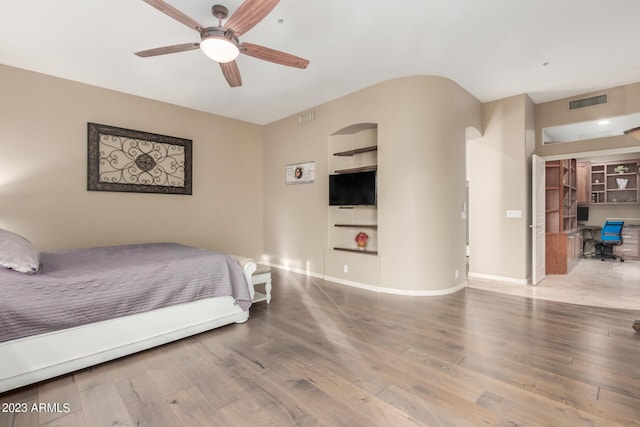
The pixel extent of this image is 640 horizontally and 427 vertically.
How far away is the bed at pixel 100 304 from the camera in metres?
1.93

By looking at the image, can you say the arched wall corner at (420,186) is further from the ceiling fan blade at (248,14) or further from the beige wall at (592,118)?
the ceiling fan blade at (248,14)

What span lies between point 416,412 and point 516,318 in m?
2.10

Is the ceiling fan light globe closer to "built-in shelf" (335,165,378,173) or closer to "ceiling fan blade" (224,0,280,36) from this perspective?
"ceiling fan blade" (224,0,280,36)

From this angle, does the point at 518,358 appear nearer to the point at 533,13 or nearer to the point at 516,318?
the point at 516,318

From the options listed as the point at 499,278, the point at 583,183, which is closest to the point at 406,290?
the point at 499,278

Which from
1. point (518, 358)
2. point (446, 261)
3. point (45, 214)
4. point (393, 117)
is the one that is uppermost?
point (393, 117)

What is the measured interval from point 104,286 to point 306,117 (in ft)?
13.1

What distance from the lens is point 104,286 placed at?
2.24 metres

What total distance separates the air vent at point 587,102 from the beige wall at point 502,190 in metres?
0.52

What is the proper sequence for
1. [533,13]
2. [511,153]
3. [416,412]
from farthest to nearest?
[511,153], [533,13], [416,412]

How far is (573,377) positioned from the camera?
6.58 ft

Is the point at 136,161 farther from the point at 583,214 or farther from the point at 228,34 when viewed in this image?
the point at 583,214

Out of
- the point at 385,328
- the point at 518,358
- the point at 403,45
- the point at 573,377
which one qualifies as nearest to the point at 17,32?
the point at 403,45

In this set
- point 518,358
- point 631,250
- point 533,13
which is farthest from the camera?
point 631,250
